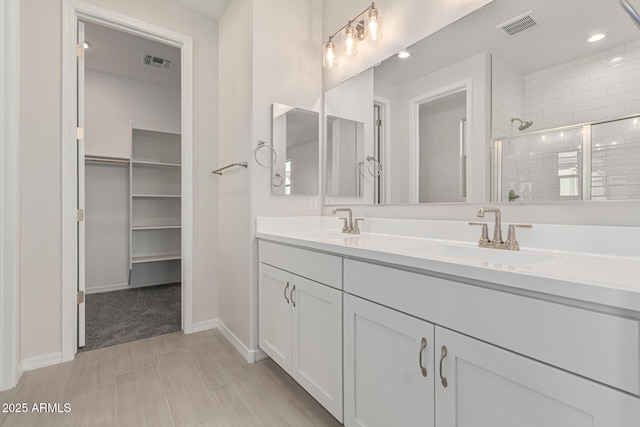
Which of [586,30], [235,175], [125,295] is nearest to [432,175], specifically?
[586,30]

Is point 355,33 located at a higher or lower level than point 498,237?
higher

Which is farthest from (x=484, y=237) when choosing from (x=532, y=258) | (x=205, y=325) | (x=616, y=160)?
(x=205, y=325)

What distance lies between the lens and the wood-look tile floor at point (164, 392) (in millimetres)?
1452

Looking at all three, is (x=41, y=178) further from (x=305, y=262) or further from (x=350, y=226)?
(x=350, y=226)

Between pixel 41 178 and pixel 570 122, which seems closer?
pixel 570 122

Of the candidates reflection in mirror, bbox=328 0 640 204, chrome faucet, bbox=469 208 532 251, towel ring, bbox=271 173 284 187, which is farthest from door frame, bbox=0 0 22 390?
chrome faucet, bbox=469 208 532 251

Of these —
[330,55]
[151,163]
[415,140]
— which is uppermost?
[330,55]

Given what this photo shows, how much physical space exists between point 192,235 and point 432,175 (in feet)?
6.31

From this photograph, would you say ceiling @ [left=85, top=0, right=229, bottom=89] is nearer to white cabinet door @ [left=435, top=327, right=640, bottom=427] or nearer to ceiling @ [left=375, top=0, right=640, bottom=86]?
ceiling @ [left=375, top=0, right=640, bottom=86]

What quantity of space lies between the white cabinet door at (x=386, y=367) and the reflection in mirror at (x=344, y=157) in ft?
3.43

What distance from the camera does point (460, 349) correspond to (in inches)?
33.4

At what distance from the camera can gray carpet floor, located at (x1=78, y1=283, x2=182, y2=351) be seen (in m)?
2.38

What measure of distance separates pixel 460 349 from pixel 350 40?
76.7 inches

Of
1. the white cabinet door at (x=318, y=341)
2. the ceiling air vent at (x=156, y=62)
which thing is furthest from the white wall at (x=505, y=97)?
the ceiling air vent at (x=156, y=62)
